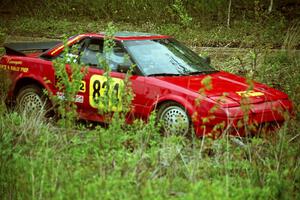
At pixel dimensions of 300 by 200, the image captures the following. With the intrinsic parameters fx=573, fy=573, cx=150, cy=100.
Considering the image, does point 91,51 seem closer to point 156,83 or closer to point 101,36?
point 101,36

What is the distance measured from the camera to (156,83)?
8.09m

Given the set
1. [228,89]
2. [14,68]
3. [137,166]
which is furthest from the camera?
[14,68]

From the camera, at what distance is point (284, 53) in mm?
12141

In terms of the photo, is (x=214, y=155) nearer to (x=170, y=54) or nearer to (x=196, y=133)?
(x=196, y=133)

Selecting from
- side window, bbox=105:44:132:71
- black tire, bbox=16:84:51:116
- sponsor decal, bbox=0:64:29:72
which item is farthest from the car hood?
sponsor decal, bbox=0:64:29:72

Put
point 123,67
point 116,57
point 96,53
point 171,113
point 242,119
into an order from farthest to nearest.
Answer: point 96,53 < point 116,57 < point 123,67 < point 171,113 < point 242,119

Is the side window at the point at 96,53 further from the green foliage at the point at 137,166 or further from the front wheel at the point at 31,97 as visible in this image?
the green foliage at the point at 137,166

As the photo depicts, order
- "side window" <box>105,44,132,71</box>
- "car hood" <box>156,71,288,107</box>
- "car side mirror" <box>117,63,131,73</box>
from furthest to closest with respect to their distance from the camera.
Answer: "side window" <box>105,44,132,71</box>
"car side mirror" <box>117,63,131,73</box>
"car hood" <box>156,71,288,107</box>

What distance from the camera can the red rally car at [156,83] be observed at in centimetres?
754

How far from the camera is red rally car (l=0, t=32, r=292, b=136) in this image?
754 centimetres

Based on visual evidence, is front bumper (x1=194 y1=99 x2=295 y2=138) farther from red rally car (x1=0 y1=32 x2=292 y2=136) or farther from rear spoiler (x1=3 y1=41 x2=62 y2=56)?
rear spoiler (x1=3 y1=41 x2=62 y2=56)

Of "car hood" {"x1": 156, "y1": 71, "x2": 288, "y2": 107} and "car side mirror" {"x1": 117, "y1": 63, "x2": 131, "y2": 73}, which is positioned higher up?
"car side mirror" {"x1": 117, "y1": 63, "x2": 131, "y2": 73}

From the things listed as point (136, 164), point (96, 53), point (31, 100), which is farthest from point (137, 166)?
point (31, 100)

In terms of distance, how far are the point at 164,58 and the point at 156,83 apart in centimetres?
77
